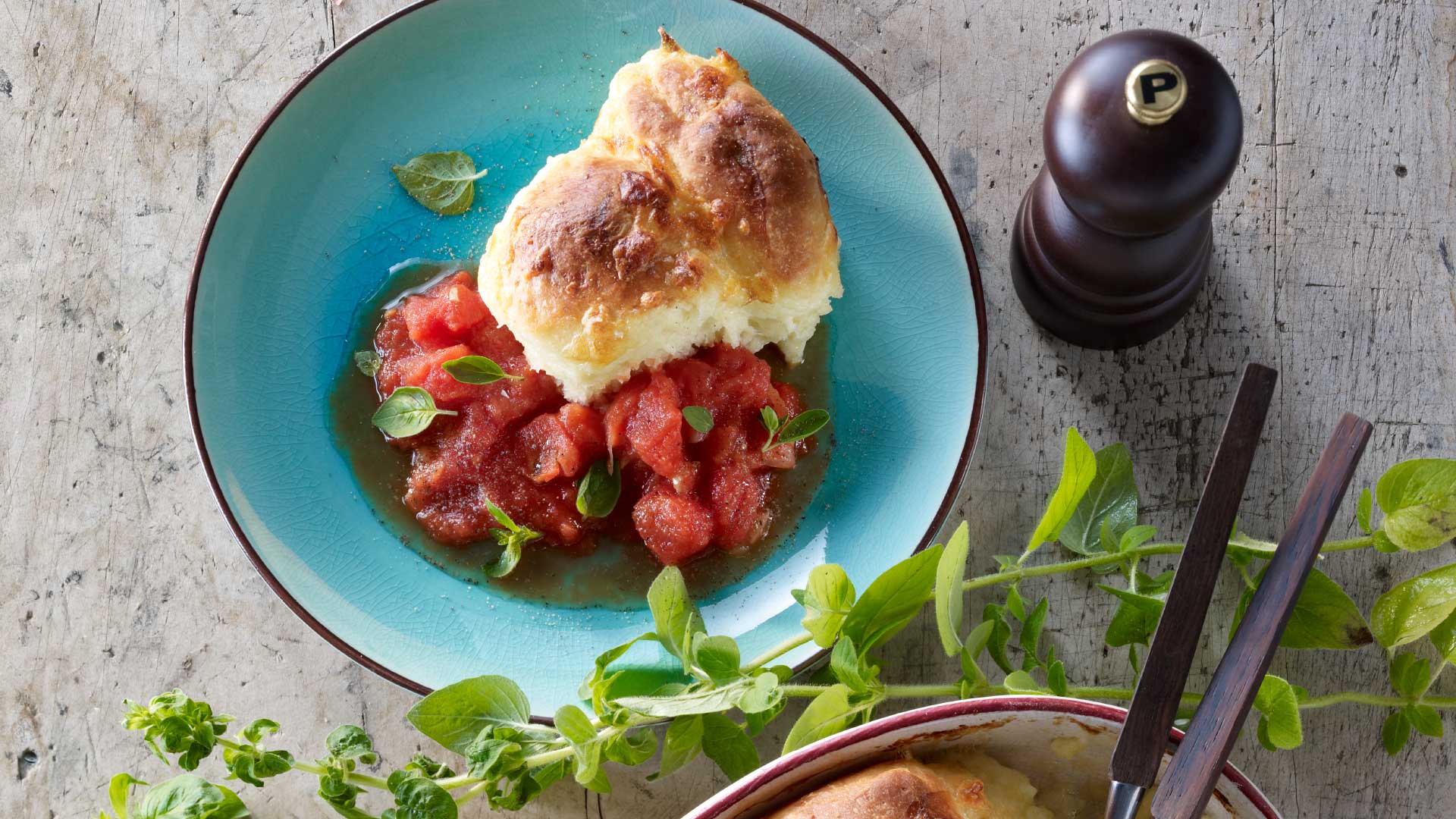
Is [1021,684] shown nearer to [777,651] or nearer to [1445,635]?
[777,651]

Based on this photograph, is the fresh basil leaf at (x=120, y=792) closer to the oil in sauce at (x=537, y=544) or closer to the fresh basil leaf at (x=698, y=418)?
the oil in sauce at (x=537, y=544)

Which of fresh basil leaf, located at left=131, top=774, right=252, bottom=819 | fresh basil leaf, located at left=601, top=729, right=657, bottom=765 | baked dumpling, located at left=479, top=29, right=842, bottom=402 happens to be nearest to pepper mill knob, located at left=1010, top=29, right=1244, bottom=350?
baked dumpling, located at left=479, top=29, right=842, bottom=402

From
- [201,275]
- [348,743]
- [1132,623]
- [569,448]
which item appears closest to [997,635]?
[1132,623]

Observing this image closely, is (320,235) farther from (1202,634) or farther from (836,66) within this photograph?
(1202,634)

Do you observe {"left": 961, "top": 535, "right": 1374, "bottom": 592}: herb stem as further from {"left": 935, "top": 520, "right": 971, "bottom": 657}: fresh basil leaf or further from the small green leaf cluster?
{"left": 935, "top": 520, "right": 971, "bottom": 657}: fresh basil leaf

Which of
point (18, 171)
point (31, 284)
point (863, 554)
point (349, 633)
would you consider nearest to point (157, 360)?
point (31, 284)

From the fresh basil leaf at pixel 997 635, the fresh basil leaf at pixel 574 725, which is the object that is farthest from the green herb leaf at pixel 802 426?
the fresh basil leaf at pixel 574 725
